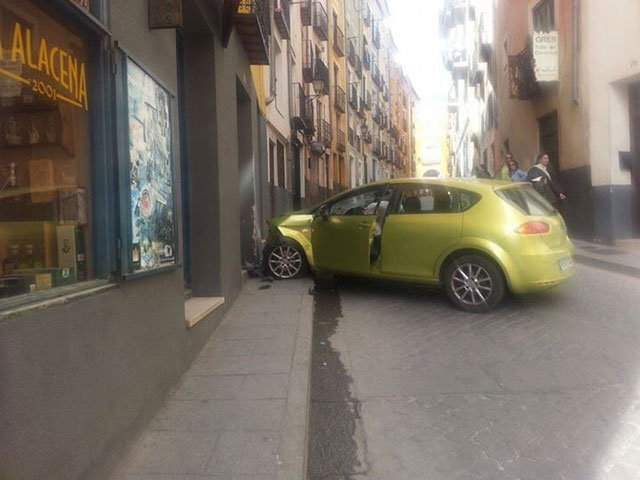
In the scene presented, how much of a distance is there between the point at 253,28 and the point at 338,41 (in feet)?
66.7

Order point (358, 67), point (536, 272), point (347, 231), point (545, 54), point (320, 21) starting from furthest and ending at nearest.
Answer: point (358, 67)
point (320, 21)
point (545, 54)
point (347, 231)
point (536, 272)

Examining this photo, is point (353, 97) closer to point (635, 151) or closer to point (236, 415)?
point (635, 151)

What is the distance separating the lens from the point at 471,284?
659 cm

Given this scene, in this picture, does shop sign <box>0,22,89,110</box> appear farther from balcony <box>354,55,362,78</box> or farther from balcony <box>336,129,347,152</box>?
balcony <box>354,55,362,78</box>

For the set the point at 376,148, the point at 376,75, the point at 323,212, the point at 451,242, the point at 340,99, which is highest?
the point at 376,75

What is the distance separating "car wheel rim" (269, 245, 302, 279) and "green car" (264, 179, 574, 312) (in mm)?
658

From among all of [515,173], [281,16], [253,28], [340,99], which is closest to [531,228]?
[253,28]

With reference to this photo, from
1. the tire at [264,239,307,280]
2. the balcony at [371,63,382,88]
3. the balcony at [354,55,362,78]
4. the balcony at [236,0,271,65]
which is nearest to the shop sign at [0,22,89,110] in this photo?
the balcony at [236,0,271,65]

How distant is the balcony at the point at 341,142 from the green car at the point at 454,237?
20642 mm

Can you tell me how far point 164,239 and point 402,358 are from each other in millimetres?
2325

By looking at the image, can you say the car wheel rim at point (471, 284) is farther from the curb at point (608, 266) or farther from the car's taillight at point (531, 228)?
the curb at point (608, 266)

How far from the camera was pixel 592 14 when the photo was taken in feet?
39.0

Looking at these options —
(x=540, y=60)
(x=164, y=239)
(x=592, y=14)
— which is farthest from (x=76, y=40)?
(x=540, y=60)

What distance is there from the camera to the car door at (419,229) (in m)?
6.78
